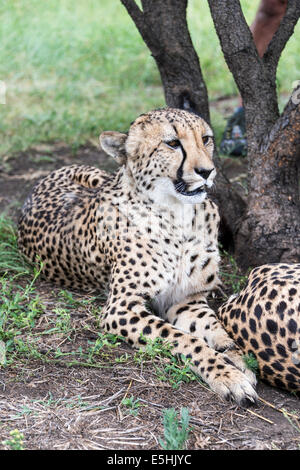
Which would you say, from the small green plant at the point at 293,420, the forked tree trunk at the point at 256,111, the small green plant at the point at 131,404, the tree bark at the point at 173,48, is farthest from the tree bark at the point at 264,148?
the small green plant at the point at 131,404

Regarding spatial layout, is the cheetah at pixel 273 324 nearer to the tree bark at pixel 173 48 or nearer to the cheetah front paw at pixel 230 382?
the cheetah front paw at pixel 230 382

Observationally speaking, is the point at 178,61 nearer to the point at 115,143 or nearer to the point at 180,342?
the point at 115,143

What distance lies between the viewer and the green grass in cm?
631

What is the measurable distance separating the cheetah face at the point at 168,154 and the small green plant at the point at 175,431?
1064 millimetres

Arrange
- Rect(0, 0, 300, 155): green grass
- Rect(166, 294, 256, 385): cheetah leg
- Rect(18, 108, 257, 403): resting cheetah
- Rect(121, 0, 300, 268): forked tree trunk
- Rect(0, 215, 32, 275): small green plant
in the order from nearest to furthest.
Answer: Rect(166, 294, 256, 385): cheetah leg, Rect(18, 108, 257, 403): resting cheetah, Rect(121, 0, 300, 268): forked tree trunk, Rect(0, 215, 32, 275): small green plant, Rect(0, 0, 300, 155): green grass

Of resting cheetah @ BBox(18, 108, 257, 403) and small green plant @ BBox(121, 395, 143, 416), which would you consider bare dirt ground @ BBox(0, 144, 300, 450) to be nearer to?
A: small green plant @ BBox(121, 395, 143, 416)

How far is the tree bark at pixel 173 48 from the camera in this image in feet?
13.6

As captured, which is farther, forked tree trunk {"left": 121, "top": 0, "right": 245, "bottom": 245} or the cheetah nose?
forked tree trunk {"left": 121, "top": 0, "right": 245, "bottom": 245}

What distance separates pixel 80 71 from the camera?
763 cm

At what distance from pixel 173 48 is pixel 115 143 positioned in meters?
0.90

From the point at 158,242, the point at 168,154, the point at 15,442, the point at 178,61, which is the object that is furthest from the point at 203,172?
the point at 15,442

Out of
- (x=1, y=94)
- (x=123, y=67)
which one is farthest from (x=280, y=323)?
(x=123, y=67)

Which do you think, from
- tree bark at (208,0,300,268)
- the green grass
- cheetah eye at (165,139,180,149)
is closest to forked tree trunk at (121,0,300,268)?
tree bark at (208,0,300,268)
